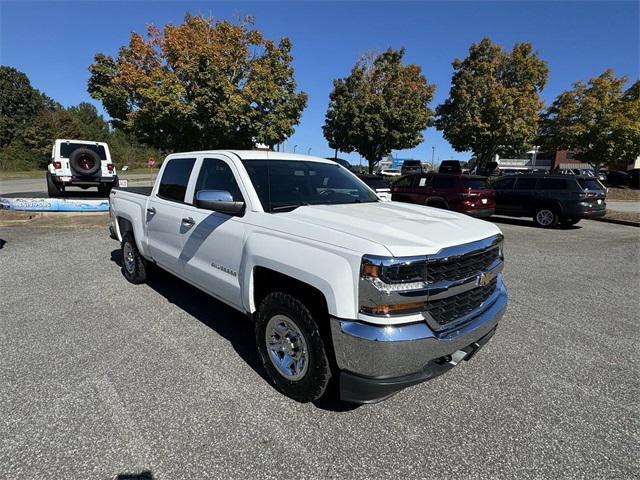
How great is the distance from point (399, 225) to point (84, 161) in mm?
13703

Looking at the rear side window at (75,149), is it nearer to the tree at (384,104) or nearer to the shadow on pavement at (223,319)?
the shadow on pavement at (223,319)

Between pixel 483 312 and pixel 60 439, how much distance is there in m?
2.91

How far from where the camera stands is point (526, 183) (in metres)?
12.7

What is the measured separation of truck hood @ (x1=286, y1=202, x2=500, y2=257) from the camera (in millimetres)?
2348

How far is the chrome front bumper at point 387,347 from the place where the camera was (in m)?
2.20

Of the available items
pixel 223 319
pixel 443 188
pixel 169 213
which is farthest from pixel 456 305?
pixel 443 188

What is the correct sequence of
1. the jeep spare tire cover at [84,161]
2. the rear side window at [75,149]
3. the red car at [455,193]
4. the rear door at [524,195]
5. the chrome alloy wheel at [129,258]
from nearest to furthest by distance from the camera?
the chrome alloy wheel at [129,258], the red car at [455,193], the rear door at [524,195], the jeep spare tire cover at [84,161], the rear side window at [75,149]

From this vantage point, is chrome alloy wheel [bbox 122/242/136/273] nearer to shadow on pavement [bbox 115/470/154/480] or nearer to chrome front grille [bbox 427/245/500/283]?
shadow on pavement [bbox 115/470/154/480]

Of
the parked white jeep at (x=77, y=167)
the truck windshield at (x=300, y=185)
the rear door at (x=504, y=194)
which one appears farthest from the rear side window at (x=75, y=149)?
the rear door at (x=504, y=194)

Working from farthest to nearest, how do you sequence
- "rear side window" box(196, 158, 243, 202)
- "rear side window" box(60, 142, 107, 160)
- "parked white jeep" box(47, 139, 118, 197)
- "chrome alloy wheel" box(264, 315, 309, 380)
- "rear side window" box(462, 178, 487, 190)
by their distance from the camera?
"rear side window" box(60, 142, 107, 160) < "parked white jeep" box(47, 139, 118, 197) < "rear side window" box(462, 178, 487, 190) < "rear side window" box(196, 158, 243, 202) < "chrome alloy wheel" box(264, 315, 309, 380)

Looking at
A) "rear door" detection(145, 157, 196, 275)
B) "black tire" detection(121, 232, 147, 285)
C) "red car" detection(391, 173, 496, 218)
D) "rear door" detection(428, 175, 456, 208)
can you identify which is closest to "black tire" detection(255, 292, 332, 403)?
"rear door" detection(145, 157, 196, 275)

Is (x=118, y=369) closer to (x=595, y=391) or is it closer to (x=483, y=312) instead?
(x=483, y=312)

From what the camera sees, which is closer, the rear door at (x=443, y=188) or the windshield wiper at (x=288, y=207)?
the windshield wiper at (x=288, y=207)

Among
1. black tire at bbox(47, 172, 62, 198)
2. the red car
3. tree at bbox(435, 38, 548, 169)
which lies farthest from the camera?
tree at bbox(435, 38, 548, 169)
